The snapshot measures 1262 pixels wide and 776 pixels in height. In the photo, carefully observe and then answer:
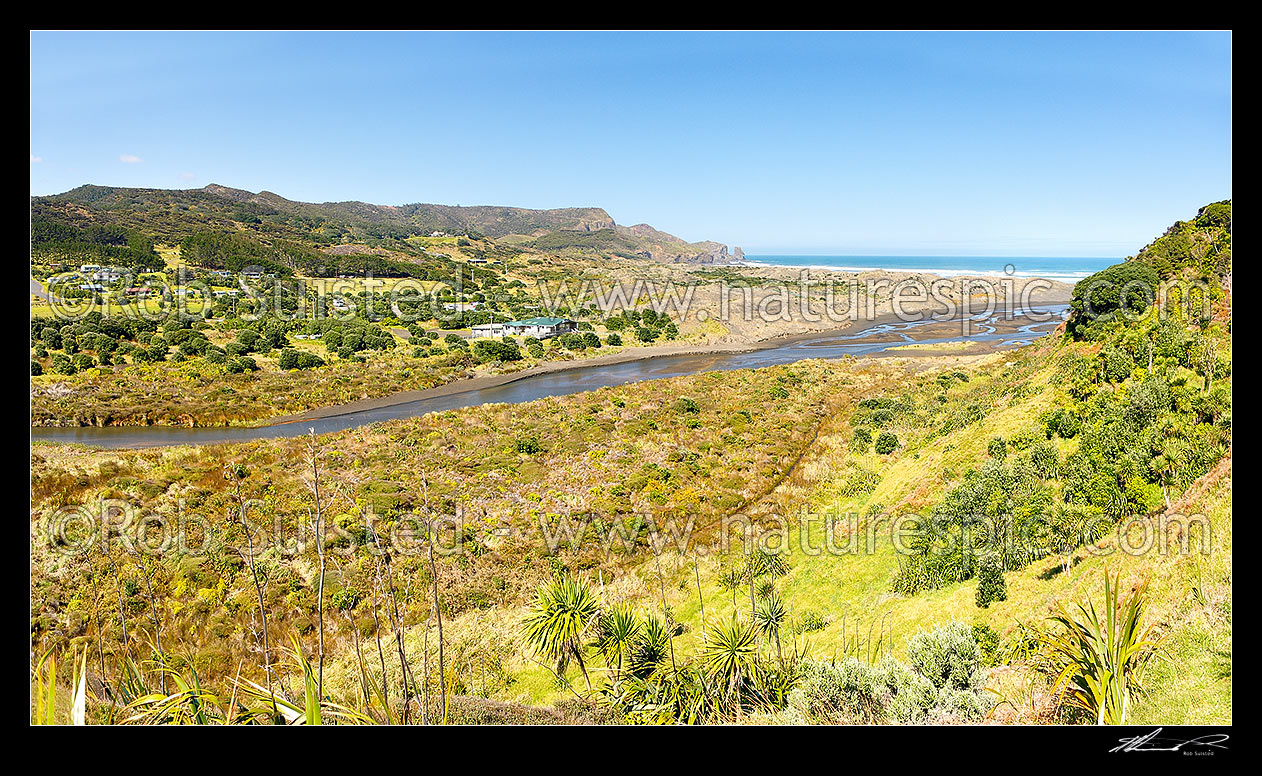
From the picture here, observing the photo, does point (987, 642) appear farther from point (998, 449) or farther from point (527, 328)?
point (527, 328)

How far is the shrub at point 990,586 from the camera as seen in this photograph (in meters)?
6.78

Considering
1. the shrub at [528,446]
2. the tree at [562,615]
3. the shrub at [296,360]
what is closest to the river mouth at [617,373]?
the shrub at [296,360]

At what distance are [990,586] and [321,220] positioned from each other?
101 meters

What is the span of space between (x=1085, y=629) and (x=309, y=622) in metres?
9.18

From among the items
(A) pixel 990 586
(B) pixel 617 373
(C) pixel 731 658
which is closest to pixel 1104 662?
(C) pixel 731 658

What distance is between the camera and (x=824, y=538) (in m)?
10.4

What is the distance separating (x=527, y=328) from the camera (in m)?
44.2

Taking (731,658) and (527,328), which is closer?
(731,658)

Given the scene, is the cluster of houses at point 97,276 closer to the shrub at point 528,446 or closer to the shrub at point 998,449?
the shrub at point 528,446

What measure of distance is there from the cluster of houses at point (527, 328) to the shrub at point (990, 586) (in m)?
37.7

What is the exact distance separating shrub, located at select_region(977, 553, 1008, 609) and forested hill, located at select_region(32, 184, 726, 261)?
90.9ft

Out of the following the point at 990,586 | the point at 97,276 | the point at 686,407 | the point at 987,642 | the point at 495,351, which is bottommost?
the point at 987,642
